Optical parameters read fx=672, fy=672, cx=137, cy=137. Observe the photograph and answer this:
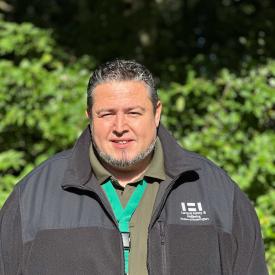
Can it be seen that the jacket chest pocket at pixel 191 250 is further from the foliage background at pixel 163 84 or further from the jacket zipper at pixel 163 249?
the foliage background at pixel 163 84

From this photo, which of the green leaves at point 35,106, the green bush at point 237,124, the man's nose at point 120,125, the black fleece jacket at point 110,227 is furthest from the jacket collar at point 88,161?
the green leaves at point 35,106

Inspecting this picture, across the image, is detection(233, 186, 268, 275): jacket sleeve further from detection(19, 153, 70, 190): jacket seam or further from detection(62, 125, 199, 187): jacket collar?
detection(19, 153, 70, 190): jacket seam

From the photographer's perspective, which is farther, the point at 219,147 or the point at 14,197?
the point at 219,147

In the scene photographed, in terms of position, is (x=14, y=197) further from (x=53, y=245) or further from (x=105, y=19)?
(x=105, y=19)

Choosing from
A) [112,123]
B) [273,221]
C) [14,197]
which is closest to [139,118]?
[112,123]

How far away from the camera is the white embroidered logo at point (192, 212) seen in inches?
115

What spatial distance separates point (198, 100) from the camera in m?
5.82

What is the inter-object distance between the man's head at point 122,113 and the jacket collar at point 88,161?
0.10 metres

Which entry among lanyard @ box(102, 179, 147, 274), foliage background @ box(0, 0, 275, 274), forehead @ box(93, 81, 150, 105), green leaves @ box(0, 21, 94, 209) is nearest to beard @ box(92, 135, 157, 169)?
lanyard @ box(102, 179, 147, 274)

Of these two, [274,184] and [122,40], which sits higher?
[122,40]

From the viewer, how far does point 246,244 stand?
296 cm

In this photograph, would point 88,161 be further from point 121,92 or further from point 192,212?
point 192,212

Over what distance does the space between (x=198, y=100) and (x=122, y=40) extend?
5.42 feet

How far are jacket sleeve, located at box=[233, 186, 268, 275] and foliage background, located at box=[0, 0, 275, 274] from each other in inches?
62.2
